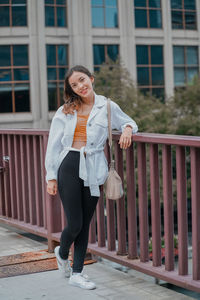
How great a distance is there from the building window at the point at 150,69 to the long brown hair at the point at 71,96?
144ft

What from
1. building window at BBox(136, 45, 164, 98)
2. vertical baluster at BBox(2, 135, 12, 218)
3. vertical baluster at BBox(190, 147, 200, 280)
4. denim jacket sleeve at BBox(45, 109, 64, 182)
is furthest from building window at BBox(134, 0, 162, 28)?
vertical baluster at BBox(190, 147, 200, 280)

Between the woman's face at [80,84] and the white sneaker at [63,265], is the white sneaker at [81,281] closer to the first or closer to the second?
the white sneaker at [63,265]

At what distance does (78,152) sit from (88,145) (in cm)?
10

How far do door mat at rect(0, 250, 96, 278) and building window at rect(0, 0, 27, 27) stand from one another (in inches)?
1582

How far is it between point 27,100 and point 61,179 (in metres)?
41.4

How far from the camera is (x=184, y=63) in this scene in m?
51.6

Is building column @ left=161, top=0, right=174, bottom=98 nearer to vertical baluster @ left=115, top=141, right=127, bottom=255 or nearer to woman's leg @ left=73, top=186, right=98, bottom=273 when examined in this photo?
vertical baluster @ left=115, top=141, right=127, bottom=255

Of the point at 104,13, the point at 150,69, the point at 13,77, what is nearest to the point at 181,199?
the point at 13,77

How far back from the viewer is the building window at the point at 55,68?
44438 mm

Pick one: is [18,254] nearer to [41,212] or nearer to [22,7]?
[41,212]

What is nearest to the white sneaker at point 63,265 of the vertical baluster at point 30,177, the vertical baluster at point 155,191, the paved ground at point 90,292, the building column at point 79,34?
the paved ground at point 90,292

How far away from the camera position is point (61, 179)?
411 centimetres

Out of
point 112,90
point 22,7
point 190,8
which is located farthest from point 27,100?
point 190,8

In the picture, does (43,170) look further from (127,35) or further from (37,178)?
(127,35)
